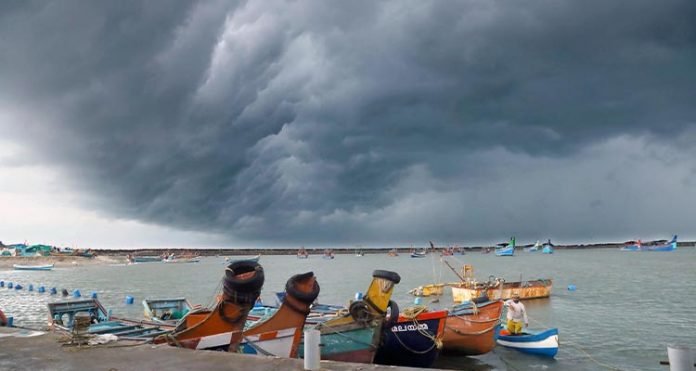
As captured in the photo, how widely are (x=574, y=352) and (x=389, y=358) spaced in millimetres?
10738

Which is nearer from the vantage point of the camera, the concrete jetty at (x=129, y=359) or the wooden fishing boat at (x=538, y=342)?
the concrete jetty at (x=129, y=359)

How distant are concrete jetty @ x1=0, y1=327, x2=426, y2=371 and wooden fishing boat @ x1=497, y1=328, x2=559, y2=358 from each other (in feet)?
44.5

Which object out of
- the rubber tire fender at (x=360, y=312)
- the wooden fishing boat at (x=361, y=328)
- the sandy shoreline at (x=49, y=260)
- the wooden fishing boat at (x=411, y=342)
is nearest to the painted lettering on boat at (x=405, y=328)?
the wooden fishing boat at (x=411, y=342)

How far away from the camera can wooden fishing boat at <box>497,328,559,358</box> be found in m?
18.9

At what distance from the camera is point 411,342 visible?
15312 mm

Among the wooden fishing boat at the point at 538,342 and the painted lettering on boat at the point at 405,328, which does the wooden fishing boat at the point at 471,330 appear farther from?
the painted lettering on boat at the point at 405,328

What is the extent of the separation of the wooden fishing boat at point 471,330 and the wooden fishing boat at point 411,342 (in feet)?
9.35

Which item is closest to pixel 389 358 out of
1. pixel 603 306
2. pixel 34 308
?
pixel 603 306

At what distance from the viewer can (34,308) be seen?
3747 cm

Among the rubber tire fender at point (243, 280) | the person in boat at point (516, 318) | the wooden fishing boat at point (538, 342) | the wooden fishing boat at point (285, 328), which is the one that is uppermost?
the rubber tire fender at point (243, 280)

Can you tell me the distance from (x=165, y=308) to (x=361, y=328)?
584 inches

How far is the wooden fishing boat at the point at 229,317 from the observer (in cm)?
1133

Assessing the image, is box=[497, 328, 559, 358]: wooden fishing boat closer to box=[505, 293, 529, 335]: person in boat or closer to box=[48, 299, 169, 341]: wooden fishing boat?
box=[505, 293, 529, 335]: person in boat

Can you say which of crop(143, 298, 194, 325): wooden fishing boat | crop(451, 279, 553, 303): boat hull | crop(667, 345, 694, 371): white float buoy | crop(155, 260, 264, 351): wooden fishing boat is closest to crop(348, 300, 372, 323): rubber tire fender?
crop(155, 260, 264, 351): wooden fishing boat
